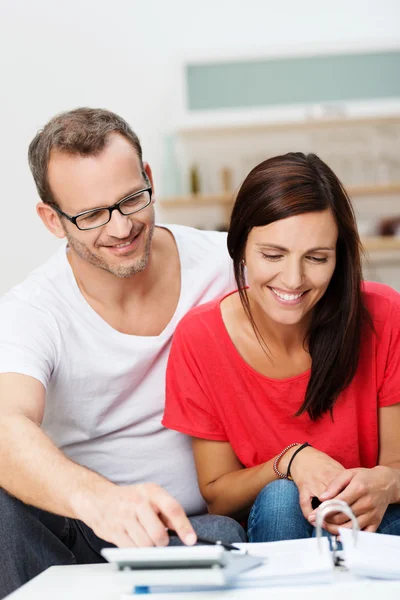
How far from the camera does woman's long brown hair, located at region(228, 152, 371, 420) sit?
1.60 meters

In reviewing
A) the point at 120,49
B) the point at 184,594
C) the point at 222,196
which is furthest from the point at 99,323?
the point at 120,49

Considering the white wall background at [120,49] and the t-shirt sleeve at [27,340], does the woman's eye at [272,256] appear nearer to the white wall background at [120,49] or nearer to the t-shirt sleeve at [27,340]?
the t-shirt sleeve at [27,340]

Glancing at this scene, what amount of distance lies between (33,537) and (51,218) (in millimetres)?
761

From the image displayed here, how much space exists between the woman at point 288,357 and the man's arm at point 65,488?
36cm

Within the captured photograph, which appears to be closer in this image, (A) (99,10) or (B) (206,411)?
(B) (206,411)

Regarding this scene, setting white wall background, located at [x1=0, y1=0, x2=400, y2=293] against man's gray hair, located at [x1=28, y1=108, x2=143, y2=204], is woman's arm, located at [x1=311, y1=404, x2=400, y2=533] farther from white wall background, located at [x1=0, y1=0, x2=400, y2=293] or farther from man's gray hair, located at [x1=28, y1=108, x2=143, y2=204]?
white wall background, located at [x1=0, y1=0, x2=400, y2=293]

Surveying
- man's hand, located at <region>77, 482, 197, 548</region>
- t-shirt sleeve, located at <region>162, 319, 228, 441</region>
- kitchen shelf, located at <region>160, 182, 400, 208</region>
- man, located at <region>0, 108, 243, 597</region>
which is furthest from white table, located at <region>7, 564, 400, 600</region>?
kitchen shelf, located at <region>160, 182, 400, 208</region>

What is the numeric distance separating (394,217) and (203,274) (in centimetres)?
316

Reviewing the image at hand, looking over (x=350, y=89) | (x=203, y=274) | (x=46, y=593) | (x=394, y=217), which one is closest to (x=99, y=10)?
(x=350, y=89)

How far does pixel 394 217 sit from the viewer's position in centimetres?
492

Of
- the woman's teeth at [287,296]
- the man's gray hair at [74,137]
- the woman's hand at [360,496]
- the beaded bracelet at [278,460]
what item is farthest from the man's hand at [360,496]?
the man's gray hair at [74,137]

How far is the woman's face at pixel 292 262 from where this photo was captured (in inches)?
62.3

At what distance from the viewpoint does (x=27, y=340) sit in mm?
1771

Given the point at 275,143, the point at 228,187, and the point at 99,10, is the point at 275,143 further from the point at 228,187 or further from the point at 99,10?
the point at 99,10
